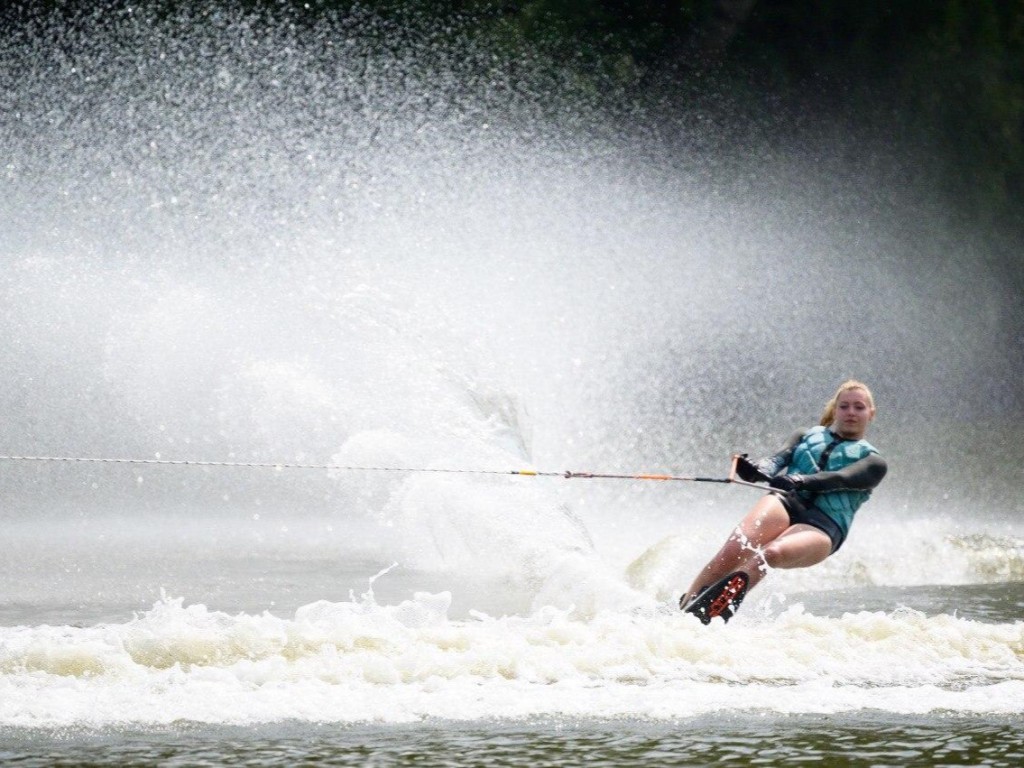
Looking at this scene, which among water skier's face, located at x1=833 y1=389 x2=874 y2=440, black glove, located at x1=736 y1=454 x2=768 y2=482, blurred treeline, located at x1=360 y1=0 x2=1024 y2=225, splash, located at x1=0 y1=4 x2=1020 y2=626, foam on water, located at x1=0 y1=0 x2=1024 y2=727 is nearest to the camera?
foam on water, located at x1=0 y1=0 x2=1024 y2=727

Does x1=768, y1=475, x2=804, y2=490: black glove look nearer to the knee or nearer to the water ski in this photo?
the knee

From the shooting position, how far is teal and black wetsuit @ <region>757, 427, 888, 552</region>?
5.67 metres

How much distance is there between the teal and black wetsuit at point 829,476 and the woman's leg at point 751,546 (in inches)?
3.0

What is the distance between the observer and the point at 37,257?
13617 millimetres

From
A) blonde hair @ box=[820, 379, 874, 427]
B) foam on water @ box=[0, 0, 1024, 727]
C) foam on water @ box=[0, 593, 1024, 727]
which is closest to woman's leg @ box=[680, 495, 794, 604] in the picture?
foam on water @ box=[0, 0, 1024, 727]

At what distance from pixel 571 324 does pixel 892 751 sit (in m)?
13.2

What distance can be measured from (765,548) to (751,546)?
0.17ft

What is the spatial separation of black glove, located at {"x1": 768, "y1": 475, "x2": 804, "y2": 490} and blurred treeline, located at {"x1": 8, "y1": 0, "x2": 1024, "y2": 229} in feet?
51.8

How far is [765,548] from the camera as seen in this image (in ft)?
18.2

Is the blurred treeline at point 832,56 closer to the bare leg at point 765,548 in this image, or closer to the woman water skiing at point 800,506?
the woman water skiing at point 800,506

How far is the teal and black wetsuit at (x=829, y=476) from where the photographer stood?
567 centimetres

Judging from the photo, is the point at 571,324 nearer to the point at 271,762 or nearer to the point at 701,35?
the point at 701,35

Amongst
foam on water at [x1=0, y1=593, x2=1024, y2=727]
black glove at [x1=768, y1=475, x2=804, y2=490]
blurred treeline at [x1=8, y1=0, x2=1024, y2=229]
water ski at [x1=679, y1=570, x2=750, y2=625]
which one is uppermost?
blurred treeline at [x1=8, y1=0, x2=1024, y2=229]

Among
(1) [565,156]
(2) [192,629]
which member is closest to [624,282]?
(1) [565,156]
